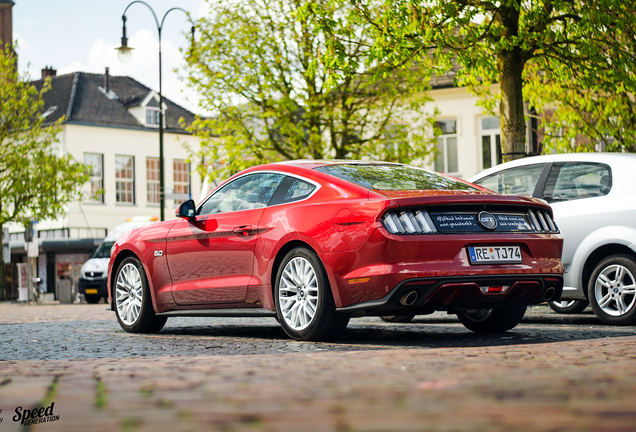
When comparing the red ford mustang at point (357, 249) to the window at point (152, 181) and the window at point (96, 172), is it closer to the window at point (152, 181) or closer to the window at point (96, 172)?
the window at point (96, 172)

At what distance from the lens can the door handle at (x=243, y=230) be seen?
26.0ft

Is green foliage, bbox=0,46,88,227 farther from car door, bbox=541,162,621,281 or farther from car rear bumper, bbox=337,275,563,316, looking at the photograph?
car rear bumper, bbox=337,275,563,316

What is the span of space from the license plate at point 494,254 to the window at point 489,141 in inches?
1058

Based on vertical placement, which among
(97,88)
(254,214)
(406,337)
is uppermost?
(97,88)

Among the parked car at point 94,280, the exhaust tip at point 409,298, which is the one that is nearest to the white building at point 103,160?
the parked car at point 94,280

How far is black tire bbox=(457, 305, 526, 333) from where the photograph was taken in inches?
325

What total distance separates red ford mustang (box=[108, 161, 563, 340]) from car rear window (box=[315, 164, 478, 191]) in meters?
0.01

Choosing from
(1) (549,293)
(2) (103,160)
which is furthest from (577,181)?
(2) (103,160)

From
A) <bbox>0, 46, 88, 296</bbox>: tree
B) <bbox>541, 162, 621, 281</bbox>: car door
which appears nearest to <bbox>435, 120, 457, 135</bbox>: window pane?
<bbox>0, 46, 88, 296</bbox>: tree

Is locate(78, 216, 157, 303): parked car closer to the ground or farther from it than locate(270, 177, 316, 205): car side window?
closer to the ground

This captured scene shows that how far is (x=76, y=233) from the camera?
4834cm

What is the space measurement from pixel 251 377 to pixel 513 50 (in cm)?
1132

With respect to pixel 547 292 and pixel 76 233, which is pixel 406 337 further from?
pixel 76 233

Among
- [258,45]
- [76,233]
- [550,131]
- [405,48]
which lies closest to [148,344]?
[405,48]
